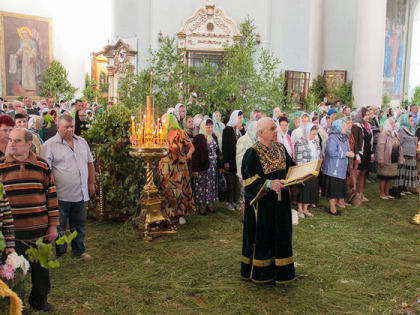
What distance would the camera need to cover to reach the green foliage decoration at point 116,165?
6.39 metres

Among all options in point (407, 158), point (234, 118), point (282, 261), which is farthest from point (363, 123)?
point (282, 261)

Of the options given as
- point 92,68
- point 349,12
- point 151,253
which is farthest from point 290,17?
point 151,253

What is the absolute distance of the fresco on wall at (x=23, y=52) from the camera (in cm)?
1802

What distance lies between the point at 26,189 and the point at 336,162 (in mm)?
5363

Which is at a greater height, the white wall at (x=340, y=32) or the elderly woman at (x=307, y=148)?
the white wall at (x=340, y=32)

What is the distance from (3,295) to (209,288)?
2405mm

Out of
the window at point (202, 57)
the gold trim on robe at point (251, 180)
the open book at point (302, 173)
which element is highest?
the window at point (202, 57)

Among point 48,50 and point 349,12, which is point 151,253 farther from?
point 349,12

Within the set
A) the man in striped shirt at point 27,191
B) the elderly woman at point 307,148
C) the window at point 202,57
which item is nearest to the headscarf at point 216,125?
the elderly woman at point 307,148

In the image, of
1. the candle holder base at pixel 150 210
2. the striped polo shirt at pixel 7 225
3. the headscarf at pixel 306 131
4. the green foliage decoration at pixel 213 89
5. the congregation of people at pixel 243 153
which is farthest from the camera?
the green foliage decoration at pixel 213 89

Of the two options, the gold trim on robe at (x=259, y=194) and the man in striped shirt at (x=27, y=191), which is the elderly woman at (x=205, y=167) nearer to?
the gold trim on robe at (x=259, y=194)

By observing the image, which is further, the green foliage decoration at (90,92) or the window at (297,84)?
the green foliage decoration at (90,92)

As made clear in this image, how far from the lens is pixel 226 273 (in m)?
4.70

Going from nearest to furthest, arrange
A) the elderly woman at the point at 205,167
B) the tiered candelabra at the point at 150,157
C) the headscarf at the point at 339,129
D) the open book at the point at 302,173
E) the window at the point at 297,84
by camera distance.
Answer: the open book at the point at 302,173 → the tiered candelabra at the point at 150,157 → the elderly woman at the point at 205,167 → the headscarf at the point at 339,129 → the window at the point at 297,84
